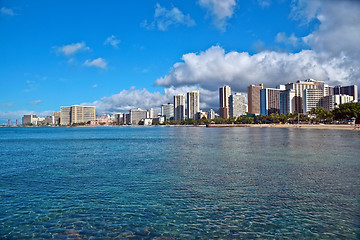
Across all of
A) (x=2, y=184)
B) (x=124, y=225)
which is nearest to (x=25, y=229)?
(x=124, y=225)

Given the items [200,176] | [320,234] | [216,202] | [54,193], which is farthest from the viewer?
[200,176]

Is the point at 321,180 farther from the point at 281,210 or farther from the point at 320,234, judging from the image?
the point at 320,234

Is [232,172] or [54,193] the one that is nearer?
[54,193]

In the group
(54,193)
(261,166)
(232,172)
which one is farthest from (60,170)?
(261,166)

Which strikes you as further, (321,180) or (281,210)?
(321,180)

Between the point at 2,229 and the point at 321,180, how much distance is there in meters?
19.7

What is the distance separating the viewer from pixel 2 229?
447 inches

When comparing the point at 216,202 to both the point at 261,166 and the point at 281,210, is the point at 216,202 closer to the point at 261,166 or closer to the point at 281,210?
the point at 281,210

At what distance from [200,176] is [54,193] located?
10.6 meters

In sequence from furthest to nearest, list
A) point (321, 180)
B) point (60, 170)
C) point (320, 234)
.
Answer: point (60, 170) < point (321, 180) < point (320, 234)

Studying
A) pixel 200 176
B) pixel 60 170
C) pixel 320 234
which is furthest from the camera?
pixel 60 170

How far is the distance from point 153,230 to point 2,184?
1487cm

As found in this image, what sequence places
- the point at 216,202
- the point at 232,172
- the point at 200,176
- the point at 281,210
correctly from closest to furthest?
the point at 281,210 → the point at 216,202 → the point at 200,176 → the point at 232,172

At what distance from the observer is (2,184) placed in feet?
64.9
